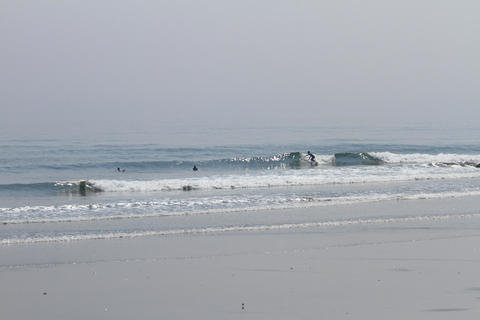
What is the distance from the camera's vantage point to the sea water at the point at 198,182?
20391 mm

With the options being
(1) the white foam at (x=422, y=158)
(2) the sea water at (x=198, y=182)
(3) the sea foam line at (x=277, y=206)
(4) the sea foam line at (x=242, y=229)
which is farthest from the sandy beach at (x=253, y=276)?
(1) the white foam at (x=422, y=158)

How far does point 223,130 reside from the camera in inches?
2847

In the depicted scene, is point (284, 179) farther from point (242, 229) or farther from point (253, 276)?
point (253, 276)

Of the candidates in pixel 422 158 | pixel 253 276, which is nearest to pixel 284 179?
pixel 422 158

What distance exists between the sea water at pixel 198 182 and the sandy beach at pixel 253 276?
1.87 metres

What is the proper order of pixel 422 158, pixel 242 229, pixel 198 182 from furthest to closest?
pixel 422 158, pixel 198 182, pixel 242 229

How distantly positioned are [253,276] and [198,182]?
55.2ft

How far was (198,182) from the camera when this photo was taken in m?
30.3

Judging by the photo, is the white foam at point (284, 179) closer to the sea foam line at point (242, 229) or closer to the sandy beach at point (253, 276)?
the sea foam line at point (242, 229)

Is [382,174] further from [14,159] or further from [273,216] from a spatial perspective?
[14,159]

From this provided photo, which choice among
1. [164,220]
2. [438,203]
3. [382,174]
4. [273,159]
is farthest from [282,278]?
[273,159]

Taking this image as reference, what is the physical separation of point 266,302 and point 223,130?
199ft

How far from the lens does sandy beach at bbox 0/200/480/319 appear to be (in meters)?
11.5

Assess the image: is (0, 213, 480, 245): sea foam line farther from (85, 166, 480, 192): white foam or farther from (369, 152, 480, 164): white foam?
(369, 152, 480, 164): white foam
